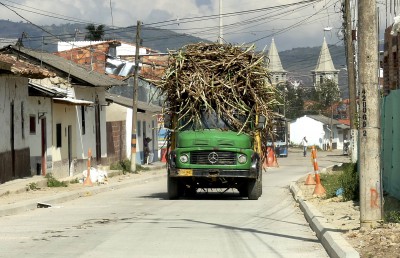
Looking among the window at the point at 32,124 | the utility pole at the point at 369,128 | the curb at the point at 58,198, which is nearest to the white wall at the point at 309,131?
the curb at the point at 58,198

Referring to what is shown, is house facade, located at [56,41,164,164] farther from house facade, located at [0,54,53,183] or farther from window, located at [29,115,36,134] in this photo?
house facade, located at [0,54,53,183]

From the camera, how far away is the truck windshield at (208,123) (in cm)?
2356

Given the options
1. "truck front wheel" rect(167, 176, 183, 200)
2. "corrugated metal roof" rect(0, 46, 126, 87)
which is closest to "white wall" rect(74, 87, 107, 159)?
"corrugated metal roof" rect(0, 46, 126, 87)

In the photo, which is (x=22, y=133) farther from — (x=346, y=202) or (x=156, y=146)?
(x=156, y=146)

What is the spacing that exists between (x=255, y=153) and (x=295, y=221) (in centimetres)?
577

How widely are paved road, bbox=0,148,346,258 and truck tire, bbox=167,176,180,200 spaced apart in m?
0.45

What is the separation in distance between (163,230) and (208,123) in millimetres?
8115

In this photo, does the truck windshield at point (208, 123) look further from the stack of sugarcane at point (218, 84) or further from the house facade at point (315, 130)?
the house facade at point (315, 130)

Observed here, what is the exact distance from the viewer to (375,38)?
13445 millimetres

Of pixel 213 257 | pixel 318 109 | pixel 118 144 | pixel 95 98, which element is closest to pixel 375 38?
pixel 213 257

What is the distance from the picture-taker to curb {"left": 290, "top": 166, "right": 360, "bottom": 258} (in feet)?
37.6

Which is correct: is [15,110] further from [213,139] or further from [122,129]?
[122,129]

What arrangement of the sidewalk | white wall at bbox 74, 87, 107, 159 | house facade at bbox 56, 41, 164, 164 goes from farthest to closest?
house facade at bbox 56, 41, 164, 164, white wall at bbox 74, 87, 107, 159, the sidewalk

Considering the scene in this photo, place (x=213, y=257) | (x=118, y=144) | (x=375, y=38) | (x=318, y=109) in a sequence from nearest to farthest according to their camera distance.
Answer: (x=213, y=257)
(x=375, y=38)
(x=118, y=144)
(x=318, y=109)
